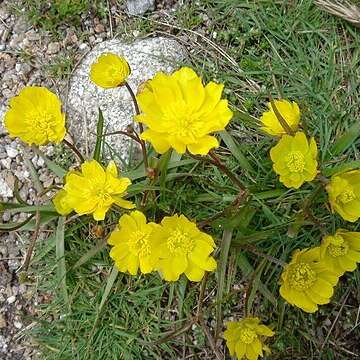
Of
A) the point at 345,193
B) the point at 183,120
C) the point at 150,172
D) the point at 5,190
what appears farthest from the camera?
the point at 5,190

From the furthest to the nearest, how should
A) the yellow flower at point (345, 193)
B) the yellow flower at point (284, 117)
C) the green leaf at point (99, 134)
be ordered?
the green leaf at point (99, 134)
the yellow flower at point (284, 117)
the yellow flower at point (345, 193)

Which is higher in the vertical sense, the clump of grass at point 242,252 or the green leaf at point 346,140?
the green leaf at point 346,140

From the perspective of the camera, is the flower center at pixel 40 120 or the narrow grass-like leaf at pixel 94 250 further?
the narrow grass-like leaf at pixel 94 250

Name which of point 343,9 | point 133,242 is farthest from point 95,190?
point 343,9

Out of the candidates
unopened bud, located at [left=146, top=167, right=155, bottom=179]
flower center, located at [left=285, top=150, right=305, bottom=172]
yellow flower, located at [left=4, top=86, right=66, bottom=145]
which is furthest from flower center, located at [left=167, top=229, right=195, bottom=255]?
yellow flower, located at [left=4, top=86, right=66, bottom=145]

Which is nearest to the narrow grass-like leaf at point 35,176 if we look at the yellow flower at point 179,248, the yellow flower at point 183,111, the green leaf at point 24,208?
the green leaf at point 24,208

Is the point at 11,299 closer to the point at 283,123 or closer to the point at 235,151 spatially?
the point at 235,151

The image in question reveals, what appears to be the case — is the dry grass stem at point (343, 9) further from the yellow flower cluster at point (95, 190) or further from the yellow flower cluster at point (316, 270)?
the yellow flower cluster at point (95, 190)
